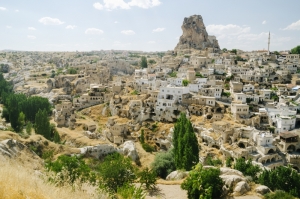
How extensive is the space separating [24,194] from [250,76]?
173 feet

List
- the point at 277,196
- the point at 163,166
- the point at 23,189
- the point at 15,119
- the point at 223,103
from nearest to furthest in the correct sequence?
1. the point at 23,189
2. the point at 277,196
3. the point at 163,166
4. the point at 15,119
5. the point at 223,103

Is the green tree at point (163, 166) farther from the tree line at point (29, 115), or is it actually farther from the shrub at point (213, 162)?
the tree line at point (29, 115)

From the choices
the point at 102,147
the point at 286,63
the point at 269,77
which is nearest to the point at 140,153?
the point at 102,147

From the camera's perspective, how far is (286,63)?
210ft

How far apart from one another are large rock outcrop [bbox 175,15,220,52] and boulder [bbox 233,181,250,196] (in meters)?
84.2

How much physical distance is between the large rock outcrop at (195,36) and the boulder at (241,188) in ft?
276

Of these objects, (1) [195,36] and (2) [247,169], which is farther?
(1) [195,36]

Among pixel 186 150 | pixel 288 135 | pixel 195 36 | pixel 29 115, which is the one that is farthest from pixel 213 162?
pixel 195 36

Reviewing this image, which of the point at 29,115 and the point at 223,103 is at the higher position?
the point at 223,103

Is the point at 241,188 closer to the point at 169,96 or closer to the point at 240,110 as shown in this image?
the point at 240,110

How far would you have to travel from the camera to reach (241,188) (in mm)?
13992

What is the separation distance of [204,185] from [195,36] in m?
88.9

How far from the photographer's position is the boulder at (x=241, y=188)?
13898 mm

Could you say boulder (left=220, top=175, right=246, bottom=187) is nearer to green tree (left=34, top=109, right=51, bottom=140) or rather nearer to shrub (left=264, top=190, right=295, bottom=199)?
shrub (left=264, top=190, right=295, bottom=199)
